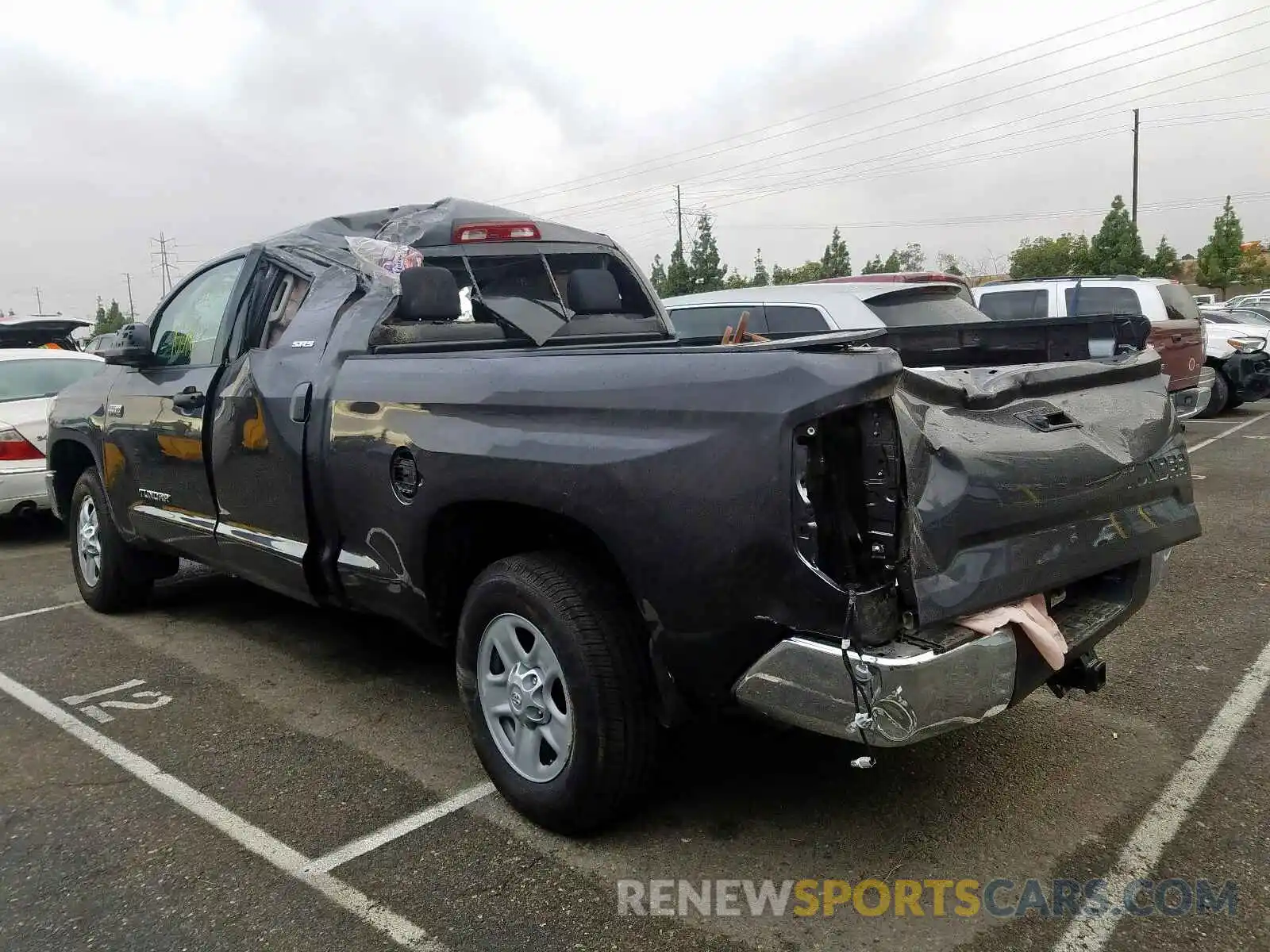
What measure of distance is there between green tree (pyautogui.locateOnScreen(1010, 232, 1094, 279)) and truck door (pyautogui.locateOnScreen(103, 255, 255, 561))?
52.3 meters

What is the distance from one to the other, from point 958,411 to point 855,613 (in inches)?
25.0

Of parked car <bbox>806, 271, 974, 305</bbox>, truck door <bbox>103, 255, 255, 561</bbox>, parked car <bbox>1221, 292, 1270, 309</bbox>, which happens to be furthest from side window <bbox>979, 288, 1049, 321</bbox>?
parked car <bbox>1221, 292, 1270, 309</bbox>

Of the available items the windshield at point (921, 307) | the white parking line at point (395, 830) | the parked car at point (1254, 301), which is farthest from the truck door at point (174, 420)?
the parked car at point (1254, 301)

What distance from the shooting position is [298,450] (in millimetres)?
3703

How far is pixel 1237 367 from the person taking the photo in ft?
44.5

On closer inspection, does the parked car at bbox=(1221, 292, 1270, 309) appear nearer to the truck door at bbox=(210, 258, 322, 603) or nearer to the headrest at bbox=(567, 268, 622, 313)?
the headrest at bbox=(567, 268, 622, 313)

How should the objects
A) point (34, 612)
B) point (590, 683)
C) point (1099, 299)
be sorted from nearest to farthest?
point (590, 683) → point (34, 612) → point (1099, 299)

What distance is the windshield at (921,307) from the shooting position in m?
7.36

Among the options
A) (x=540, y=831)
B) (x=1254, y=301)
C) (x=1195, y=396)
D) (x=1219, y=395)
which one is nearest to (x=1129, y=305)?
(x=1195, y=396)

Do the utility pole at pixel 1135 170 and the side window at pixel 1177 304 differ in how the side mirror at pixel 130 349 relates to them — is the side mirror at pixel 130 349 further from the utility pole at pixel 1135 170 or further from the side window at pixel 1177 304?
the utility pole at pixel 1135 170

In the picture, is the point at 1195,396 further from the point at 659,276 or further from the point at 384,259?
the point at 659,276

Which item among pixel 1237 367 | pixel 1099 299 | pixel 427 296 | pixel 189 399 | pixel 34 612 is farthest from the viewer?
pixel 1237 367

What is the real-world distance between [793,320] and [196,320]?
4.39 m

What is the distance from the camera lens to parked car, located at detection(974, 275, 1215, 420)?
10414 millimetres
